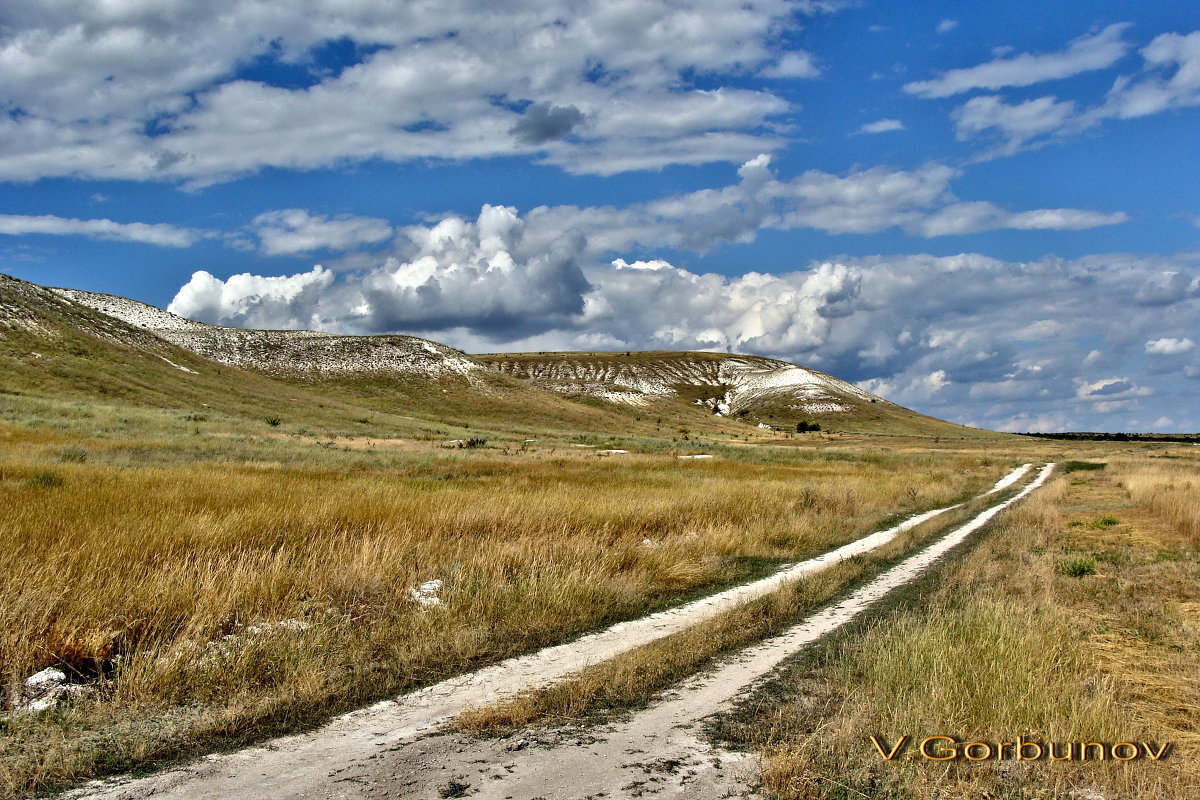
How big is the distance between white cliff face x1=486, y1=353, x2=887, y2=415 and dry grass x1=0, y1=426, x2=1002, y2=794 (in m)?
116

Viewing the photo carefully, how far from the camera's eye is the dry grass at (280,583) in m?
5.90

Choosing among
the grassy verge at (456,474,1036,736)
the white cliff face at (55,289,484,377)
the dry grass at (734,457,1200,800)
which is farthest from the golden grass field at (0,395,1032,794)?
the white cliff face at (55,289,484,377)

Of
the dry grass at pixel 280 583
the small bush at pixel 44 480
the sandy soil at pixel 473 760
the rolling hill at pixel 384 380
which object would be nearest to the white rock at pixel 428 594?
the dry grass at pixel 280 583

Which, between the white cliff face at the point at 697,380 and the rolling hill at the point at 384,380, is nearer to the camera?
the rolling hill at the point at 384,380

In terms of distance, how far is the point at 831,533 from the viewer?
17.8 meters

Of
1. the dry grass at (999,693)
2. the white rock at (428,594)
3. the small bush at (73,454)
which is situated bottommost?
the white rock at (428,594)

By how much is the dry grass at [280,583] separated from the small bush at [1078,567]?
15.4 feet

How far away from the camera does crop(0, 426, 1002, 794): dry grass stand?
5898 mm

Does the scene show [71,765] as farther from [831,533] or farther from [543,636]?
[831,533]

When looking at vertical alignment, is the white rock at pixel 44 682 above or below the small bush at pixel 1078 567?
below

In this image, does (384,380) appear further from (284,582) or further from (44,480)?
(284,582)

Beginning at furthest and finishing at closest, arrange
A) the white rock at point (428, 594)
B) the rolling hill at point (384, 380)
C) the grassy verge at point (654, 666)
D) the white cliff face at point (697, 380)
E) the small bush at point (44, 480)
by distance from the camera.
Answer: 1. the white cliff face at point (697, 380)
2. the rolling hill at point (384, 380)
3. the small bush at point (44, 480)
4. the white rock at point (428, 594)
5. the grassy verge at point (654, 666)

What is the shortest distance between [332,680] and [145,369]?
7121cm

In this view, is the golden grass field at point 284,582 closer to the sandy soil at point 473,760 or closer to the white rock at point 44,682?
the white rock at point 44,682
